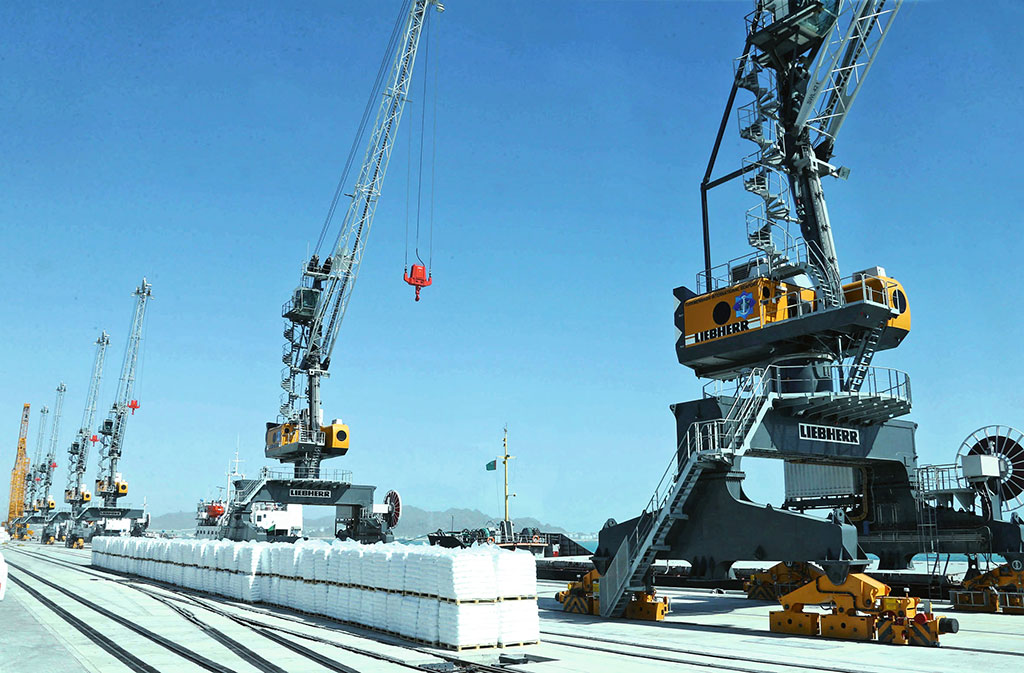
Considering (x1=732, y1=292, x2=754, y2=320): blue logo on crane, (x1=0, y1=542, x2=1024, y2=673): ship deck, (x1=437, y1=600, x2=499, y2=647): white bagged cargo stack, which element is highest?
(x1=732, y1=292, x2=754, y2=320): blue logo on crane

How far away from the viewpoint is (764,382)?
2428 cm

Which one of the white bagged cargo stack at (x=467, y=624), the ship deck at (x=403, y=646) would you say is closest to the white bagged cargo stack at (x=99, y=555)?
the ship deck at (x=403, y=646)

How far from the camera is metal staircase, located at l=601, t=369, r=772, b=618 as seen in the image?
23781 millimetres

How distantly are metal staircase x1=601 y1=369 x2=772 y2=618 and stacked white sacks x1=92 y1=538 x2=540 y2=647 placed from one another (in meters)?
4.86

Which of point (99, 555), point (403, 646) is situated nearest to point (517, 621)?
point (403, 646)

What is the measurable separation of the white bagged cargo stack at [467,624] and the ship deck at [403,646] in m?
0.24

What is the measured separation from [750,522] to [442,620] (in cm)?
1005

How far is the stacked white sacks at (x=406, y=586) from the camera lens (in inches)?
648

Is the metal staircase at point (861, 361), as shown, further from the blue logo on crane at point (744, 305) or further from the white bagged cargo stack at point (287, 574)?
the white bagged cargo stack at point (287, 574)

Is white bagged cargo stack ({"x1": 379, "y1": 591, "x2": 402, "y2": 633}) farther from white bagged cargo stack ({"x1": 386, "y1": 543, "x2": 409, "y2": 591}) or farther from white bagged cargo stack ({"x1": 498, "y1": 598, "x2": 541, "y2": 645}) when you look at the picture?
white bagged cargo stack ({"x1": 498, "y1": 598, "x2": 541, "y2": 645})

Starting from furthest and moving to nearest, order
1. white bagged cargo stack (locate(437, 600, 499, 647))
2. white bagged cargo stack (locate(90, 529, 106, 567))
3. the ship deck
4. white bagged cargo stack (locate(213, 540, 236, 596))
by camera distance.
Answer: white bagged cargo stack (locate(90, 529, 106, 567)), white bagged cargo stack (locate(213, 540, 236, 596)), white bagged cargo stack (locate(437, 600, 499, 647)), the ship deck

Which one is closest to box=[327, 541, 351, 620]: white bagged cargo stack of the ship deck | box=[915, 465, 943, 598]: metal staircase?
the ship deck

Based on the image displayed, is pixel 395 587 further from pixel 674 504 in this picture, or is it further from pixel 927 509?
pixel 927 509

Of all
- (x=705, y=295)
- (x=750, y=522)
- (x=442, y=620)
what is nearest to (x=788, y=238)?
(x=705, y=295)
